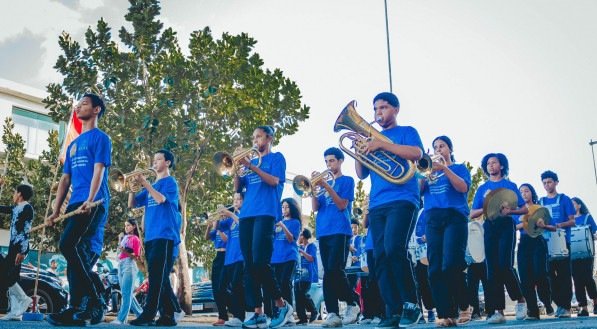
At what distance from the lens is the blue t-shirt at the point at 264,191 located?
6.58 metres

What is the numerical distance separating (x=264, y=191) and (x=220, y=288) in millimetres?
2758

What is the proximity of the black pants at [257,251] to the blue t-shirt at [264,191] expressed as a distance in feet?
0.25

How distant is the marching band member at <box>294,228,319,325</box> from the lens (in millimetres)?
12170

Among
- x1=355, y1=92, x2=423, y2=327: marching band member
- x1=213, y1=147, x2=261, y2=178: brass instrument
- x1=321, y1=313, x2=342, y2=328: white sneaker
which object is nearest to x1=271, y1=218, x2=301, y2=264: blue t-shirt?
x1=321, y1=313, x2=342, y2=328: white sneaker

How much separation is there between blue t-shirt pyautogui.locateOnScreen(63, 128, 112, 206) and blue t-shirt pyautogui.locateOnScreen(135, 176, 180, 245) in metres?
0.96

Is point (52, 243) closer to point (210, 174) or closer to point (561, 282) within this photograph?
point (210, 174)

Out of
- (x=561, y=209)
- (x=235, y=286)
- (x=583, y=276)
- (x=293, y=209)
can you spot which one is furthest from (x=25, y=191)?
(x=583, y=276)

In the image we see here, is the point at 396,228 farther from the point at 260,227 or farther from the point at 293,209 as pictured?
the point at 293,209

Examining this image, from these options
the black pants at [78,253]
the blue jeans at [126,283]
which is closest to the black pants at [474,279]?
the blue jeans at [126,283]

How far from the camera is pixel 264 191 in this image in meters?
6.70

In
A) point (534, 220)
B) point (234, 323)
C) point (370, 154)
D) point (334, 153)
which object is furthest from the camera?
point (534, 220)

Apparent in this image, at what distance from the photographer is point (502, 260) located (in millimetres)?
7453

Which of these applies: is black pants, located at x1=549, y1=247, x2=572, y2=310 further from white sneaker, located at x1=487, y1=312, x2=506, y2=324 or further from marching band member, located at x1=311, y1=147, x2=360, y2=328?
marching band member, located at x1=311, y1=147, x2=360, y2=328

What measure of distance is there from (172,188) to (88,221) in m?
1.51
